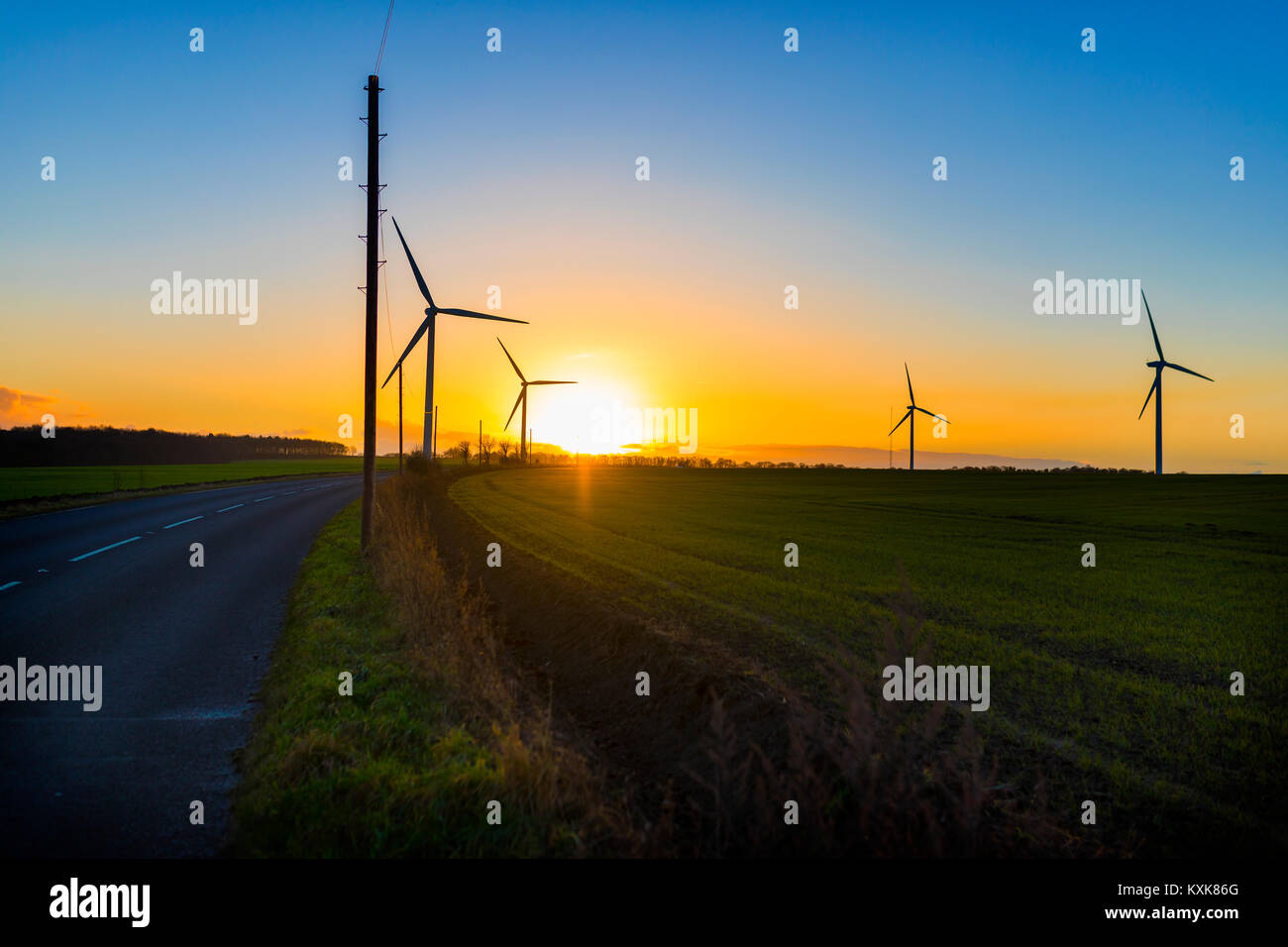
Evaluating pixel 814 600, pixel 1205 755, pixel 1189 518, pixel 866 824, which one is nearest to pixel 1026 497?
pixel 1189 518

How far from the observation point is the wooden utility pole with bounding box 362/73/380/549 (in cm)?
1800

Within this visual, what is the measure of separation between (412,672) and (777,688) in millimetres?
4419

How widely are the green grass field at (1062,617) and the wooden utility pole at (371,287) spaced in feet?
17.2

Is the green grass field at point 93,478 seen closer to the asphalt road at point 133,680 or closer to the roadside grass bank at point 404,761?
the asphalt road at point 133,680

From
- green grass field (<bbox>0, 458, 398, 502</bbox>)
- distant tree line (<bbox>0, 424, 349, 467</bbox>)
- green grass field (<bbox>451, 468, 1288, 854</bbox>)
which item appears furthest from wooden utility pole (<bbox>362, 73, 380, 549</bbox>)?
distant tree line (<bbox>0, 424, 349, 467</bbox>)

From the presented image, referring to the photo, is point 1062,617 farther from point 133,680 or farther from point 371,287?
point 371,287

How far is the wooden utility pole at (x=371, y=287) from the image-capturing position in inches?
709

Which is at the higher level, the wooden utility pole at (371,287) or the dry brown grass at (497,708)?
the wooden utility pole at (371,287)

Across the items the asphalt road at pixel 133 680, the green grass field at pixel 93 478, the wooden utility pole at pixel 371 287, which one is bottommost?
the asphalt road at pixel 133 680

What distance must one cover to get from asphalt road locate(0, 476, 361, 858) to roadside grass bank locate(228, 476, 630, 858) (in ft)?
1.33

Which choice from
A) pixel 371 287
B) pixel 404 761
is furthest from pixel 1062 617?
pixel 371 287

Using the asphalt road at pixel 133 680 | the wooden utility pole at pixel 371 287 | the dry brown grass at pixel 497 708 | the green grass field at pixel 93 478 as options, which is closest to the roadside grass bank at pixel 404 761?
the dry brown grass at pixel 497 708
